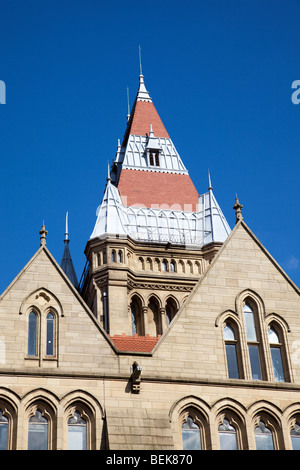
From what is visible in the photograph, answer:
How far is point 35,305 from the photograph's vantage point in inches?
971

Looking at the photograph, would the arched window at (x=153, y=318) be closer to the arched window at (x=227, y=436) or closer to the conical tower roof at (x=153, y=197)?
the conical tower roof at (x=153, y=197)

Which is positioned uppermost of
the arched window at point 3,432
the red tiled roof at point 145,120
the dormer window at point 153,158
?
the red tiled roof at point 145,120

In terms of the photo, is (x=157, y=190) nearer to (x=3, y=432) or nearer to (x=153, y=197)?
(x=153, y=197)

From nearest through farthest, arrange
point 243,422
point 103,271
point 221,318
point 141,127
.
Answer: point 243,422, point 221,318, point 103,271, point 141,127

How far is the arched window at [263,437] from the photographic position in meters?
24.0

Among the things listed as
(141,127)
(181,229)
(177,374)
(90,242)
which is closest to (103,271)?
(90,242)

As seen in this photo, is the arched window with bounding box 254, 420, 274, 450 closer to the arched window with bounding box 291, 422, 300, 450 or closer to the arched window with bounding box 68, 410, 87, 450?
the arched window with bounding box 291, 422, 300, 450

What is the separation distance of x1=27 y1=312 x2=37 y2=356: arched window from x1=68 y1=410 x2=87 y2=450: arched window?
1.85 metres

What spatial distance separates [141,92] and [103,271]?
1952 centimetres

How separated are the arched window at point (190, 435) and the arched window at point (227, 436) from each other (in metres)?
0.55

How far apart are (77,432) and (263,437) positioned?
14.6 ft

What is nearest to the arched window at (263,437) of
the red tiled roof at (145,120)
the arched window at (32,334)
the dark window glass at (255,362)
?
the dark window glass at (255,362)

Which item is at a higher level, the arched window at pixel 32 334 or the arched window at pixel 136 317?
the arched window at pixel 136 317
